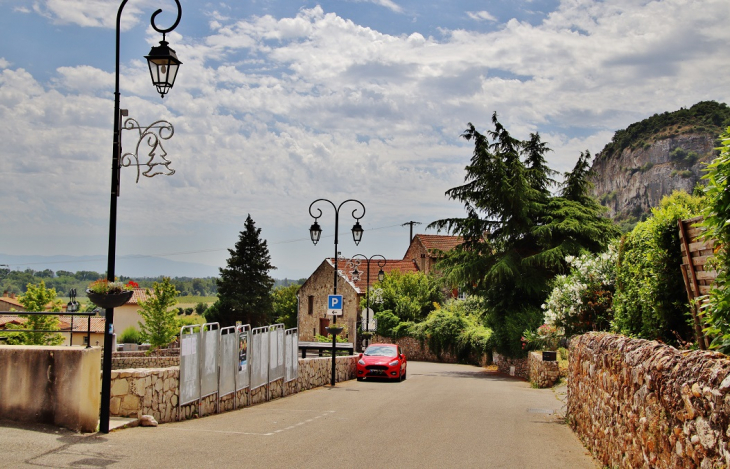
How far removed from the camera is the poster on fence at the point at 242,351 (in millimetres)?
14688

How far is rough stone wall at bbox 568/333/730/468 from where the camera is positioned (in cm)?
448

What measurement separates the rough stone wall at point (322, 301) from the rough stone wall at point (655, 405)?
45606 millimetres

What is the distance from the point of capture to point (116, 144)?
9.99m

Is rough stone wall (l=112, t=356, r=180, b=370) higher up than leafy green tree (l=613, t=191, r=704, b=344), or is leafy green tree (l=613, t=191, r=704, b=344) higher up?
leafy green tree (l=613, t=191, r=704, b=344)

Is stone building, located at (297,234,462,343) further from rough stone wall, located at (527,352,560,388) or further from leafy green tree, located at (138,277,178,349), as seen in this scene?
rough stone wall, located at (527,352,560,388)

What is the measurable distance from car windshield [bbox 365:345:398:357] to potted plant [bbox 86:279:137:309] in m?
17.8

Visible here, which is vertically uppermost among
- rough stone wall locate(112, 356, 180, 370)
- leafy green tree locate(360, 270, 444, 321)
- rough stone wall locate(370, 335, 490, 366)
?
leafy green tree locate(360, 270, 444, 321)

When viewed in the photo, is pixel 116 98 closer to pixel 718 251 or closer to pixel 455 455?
pixel 455 455

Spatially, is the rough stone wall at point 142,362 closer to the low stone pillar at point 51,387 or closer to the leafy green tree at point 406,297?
the low stone pillar at point 51,387

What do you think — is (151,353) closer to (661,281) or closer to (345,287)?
(345,287)

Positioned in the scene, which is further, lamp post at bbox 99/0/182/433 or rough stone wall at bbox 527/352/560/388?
rough stone wall at bbox 527/352/560/388

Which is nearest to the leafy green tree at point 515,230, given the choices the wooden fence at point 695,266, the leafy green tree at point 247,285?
the wooden fence at point 695,266

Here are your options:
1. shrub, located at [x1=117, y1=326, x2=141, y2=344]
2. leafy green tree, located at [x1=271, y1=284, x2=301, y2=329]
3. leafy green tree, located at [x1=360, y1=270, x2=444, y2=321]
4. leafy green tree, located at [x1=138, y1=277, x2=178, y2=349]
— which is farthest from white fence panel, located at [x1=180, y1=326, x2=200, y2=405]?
leafy green tree, located at [x1=271, y1=284, x2=301, y2=329]

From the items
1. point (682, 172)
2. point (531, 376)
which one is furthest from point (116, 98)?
point (682, 172)
